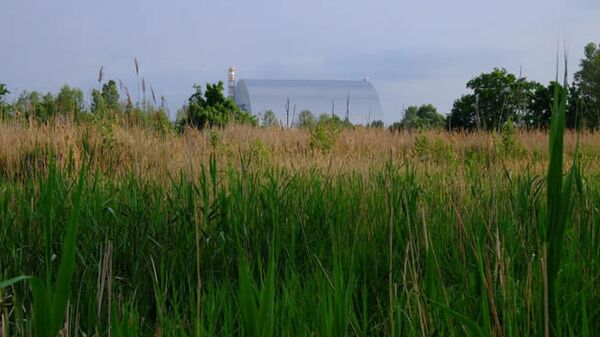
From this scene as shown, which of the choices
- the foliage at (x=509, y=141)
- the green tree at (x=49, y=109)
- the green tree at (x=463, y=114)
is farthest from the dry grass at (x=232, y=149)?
the green tree at (x=463, y=114)

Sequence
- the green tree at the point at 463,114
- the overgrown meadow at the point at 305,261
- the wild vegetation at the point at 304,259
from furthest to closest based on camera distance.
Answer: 1. the green tree at the point at 463,114
2. the overgrown meadow at the point at 305,261
3. the wild vegetation at the point at 304,259

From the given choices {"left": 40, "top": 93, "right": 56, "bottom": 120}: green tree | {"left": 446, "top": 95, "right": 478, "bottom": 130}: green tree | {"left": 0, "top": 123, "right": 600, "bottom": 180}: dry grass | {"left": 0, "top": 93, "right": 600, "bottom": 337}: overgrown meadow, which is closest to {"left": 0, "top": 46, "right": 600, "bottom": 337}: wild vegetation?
{"left": 0, "top": 93, "right": 600, "bottom": 337}: overgrown meadow

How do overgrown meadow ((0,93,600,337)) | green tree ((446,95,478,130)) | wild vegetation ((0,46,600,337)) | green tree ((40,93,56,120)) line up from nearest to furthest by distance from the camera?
1. wild vegetation ((0,46,600,337))
2. overgrown meadow ((0,93,600,337))
3. green tree ((40,93,56,120))
4. green tree ((446,95,478,130))

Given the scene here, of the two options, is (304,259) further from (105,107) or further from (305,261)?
(105,107)

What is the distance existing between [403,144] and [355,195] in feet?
28.2

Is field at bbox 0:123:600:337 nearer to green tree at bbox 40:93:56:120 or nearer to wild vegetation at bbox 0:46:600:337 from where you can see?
wild vegetation at bbox 0:46:600:337

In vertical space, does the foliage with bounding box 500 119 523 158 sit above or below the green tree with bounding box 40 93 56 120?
below

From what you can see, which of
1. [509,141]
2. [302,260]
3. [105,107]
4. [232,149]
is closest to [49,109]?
[105,107]

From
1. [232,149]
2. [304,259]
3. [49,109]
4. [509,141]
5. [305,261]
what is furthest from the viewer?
[49,109]

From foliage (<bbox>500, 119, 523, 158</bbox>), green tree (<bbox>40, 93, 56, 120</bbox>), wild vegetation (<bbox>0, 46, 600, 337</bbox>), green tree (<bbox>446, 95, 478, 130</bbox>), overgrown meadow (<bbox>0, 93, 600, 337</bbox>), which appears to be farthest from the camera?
green tree (<bbox>446, 95, 478, 130</bbox>)

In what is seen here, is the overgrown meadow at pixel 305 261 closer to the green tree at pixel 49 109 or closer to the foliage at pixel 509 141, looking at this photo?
the foliage at pixel 509 141

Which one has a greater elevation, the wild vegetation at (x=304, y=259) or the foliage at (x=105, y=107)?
the foliage at (x=105, y=107)

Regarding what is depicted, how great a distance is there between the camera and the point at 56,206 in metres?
2.58

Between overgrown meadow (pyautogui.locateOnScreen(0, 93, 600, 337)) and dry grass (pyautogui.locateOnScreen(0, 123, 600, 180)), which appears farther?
dry grass (pyautogui.locateOnScreen(0, 123, 600, 180))
